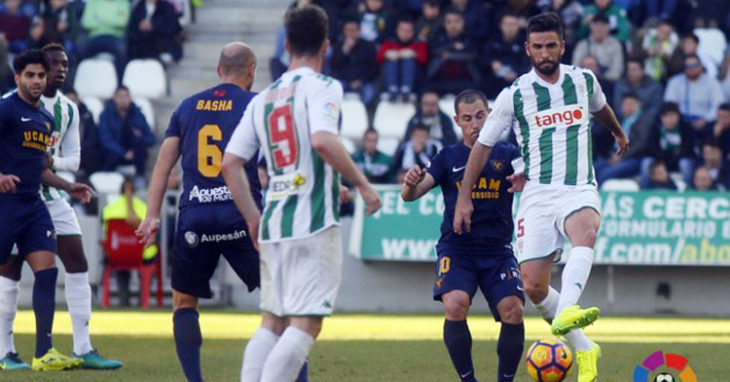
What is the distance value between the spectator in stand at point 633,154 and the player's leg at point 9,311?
10.3 m

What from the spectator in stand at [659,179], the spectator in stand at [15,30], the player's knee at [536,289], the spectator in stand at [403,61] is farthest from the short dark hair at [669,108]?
the player's knee at [536,289]

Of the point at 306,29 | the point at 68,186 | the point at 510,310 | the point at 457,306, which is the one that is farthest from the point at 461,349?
the point at 68,186

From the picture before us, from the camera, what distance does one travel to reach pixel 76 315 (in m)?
10.8

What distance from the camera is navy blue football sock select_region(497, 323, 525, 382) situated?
8906 mm

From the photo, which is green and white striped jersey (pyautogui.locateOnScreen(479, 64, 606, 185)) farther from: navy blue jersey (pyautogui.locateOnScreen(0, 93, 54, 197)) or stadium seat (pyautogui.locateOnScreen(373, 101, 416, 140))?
stadium seat (pyautogui.locateOnScreen(373, 101, 416, 140))

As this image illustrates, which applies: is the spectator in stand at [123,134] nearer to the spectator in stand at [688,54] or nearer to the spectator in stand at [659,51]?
the spectator in stand at [659,51]

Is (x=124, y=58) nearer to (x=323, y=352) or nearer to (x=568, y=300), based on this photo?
(x=323, y=352)

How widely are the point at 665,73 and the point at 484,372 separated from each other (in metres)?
11.4

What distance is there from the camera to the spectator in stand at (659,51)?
2083 centimetres

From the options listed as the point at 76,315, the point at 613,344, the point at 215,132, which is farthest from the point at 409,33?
the point at 215,132

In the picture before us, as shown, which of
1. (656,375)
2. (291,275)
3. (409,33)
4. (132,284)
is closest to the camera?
(291,275)

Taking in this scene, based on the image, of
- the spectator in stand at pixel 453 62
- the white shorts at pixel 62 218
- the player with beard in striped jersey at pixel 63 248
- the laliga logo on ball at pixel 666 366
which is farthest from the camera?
the spectator in stand at pixel 453 62

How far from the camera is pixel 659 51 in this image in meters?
20.9

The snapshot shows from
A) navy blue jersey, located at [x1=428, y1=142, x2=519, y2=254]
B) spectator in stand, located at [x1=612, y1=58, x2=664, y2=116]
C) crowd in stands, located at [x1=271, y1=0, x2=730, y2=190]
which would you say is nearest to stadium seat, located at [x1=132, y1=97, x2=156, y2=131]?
crowd in stands, located at [x1=271, y1=0, x2=730, y2=190]
